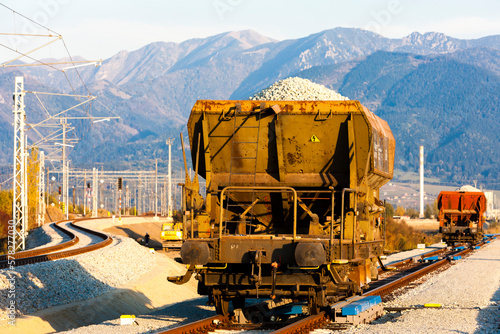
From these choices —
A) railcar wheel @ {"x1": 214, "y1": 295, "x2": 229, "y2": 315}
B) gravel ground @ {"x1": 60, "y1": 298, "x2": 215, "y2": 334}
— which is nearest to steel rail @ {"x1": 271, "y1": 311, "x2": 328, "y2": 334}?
railcar wheel @ {"x1": 214, "y1": 295, "x2": 229, "y2": 315}

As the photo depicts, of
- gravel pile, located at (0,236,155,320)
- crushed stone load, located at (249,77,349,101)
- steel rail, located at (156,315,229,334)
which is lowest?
gravel pile, located at (0,236,155,320)

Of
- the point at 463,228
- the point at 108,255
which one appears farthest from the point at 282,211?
the point at 463,228

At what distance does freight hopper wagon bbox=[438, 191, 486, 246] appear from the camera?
1587 inches

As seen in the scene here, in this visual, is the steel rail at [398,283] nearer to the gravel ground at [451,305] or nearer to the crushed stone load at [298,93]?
the gravel ground at [451,305]

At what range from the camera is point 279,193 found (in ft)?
40.7

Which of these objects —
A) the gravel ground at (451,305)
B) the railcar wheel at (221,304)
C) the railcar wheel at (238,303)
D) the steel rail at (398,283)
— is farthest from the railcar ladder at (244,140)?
the steel rail at (398,283)

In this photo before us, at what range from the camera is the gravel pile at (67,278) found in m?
15.9

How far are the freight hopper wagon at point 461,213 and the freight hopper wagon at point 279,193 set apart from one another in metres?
29.3

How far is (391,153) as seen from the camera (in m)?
14.5

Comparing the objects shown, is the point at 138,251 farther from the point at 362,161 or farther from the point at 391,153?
the point at 362,161

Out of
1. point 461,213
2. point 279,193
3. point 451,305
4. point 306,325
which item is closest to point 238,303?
point 306,325

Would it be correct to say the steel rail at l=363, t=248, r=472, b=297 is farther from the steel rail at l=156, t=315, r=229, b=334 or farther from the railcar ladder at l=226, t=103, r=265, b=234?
the railcar ladder at l=226, t=103, r=265, b=234

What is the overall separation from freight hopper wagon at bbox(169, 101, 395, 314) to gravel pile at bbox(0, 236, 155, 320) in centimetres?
545

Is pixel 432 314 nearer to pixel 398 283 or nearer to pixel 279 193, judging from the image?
pixel 279 193
